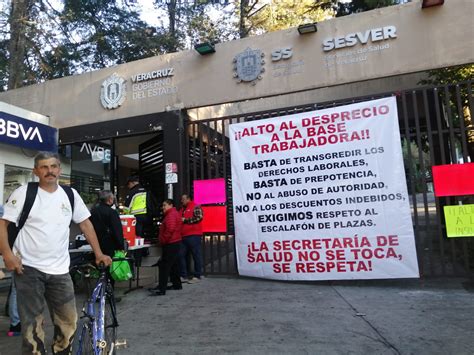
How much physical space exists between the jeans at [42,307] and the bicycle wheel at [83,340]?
45mm

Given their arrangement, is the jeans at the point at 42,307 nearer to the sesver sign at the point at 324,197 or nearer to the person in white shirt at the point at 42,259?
the person in white shirt at the point at 42,259

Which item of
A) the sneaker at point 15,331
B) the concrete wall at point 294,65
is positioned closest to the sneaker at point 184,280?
the sneaker at point 15,331

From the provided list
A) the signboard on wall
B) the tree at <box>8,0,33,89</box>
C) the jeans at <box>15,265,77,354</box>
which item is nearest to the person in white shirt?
the jeans at <box>15,265,77,354</box>

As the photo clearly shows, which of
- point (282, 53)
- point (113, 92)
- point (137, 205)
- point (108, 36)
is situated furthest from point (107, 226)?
point (108, 36)

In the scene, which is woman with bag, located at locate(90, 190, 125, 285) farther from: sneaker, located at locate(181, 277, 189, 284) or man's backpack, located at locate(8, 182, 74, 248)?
man's backpack, located at locate(8, 182, 74, 248)

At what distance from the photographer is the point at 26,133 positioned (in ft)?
27.7

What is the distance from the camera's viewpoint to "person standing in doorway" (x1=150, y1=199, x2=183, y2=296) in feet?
21.4

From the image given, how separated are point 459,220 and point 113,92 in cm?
737

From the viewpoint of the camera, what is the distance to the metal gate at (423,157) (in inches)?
263

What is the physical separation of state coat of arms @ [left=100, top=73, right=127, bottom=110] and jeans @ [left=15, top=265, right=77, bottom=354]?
6557 millimetres

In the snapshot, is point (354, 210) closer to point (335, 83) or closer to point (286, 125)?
point (286, 125)

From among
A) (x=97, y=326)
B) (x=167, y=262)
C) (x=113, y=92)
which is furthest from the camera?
(x=113, y=92)

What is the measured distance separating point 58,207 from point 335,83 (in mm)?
5806

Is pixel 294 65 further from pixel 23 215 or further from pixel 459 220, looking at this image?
pixel 23 215
